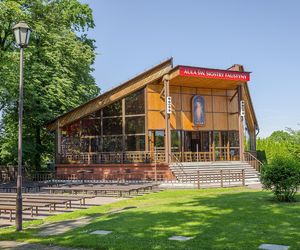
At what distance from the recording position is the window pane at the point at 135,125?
1107 inches

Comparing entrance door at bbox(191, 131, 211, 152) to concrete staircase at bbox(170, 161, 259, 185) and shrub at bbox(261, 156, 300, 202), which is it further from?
shrub at bbox(261, 156, 300, 202)

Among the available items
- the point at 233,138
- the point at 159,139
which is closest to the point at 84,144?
the point at 159,139

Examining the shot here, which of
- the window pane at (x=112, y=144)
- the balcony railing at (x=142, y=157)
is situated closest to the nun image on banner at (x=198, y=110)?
the balcony railing at (x=142, y=157)

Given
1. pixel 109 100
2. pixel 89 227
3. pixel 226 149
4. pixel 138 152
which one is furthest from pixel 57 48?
pixel 89 227

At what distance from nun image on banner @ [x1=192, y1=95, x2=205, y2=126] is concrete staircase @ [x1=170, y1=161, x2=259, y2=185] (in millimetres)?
3521

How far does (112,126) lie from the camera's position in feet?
94.5

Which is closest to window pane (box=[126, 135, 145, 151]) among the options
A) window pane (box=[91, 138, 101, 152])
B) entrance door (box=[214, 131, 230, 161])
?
window pane (box=[91, 138, 101, 152])

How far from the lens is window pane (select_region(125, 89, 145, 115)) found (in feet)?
92.7

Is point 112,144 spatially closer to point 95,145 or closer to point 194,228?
point 95,145

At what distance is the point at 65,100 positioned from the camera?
93.7 ft

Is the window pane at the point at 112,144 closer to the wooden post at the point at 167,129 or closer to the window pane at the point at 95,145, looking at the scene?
the window pane at the point at 95,145

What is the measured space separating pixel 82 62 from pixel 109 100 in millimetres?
4604

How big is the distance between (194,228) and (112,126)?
20.9 meters

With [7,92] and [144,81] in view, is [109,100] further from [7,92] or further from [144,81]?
[7,92]
